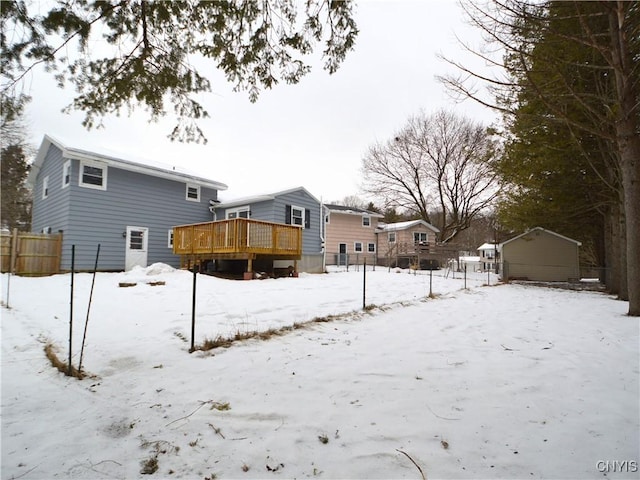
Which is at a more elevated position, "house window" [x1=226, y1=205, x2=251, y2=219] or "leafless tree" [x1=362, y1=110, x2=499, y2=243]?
"leafless tree" [x1=362, y1=110, x2=499, y2=243]

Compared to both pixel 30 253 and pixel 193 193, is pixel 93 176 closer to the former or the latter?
pixel 30 253

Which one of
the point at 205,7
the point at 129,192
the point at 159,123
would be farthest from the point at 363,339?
the point at 129,192

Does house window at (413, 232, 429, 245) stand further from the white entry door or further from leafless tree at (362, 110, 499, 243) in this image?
the white entry door

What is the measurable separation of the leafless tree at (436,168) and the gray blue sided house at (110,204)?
45.3ft

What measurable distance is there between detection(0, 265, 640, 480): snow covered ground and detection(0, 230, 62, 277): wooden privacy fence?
847 centimetres

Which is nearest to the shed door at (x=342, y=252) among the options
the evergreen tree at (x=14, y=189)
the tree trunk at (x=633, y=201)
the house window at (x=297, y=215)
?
the house window at (x=297, y=215)

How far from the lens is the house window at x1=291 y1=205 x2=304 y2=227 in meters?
15.5

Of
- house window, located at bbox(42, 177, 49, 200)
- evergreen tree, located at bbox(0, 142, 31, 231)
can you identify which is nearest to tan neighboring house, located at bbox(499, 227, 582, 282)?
house window, located at bbox(42, 177, 49, 200)

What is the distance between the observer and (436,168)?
73.5 feet

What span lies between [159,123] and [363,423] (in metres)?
4.59

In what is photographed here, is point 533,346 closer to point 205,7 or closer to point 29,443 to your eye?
point 29,443

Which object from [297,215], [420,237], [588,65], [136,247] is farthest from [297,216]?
[420,237]

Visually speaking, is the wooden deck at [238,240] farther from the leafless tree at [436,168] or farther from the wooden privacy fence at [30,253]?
the leafless tree at [436,168]

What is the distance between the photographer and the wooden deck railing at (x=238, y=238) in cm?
1034
